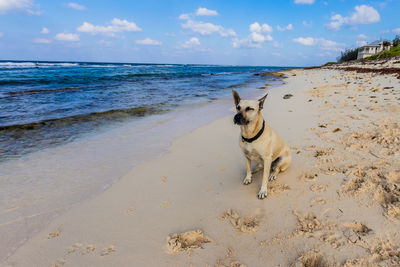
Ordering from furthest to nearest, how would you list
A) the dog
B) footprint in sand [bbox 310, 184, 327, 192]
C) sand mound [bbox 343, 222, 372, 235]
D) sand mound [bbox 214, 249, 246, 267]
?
1. the dog
2. footprint in sand [bbox 310, 184, 327, 192]
3. sand mound [bbox 343, 222, 372, 235]
4. sand mound [bbox 214, 249, 246, 267]

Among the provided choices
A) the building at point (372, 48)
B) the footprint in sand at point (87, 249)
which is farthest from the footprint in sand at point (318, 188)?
the building at point (372, 48)

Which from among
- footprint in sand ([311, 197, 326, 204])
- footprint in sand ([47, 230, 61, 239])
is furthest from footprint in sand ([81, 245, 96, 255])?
footprint in sand ([311, 197, 326, 204])

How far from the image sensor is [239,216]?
8.99 ft

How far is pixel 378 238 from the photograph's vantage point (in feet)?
6.59

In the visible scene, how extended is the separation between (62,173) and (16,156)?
1811 millimetres

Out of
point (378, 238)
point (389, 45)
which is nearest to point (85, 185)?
point (378, 238)

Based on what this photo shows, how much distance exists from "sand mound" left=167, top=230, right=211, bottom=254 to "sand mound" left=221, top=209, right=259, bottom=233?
15.8 inches

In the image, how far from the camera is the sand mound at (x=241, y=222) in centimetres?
247

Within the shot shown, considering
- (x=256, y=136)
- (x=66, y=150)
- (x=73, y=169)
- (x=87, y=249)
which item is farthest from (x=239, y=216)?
(x=66, y=150)

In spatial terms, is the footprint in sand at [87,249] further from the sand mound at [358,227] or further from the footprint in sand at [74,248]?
the sand mound at [358,227]

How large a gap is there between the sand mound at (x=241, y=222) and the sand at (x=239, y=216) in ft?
0.04

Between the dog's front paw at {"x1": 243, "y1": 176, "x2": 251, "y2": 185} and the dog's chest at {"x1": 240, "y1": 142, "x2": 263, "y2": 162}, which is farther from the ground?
the dog's chest at {"x1": 240, "y1": 142, "x2": 263, "y2": 162}

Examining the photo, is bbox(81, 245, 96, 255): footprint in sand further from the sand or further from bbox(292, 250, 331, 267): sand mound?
bbox(292, 250, 331, 267): sand mound

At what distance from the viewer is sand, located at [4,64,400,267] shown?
209cm
